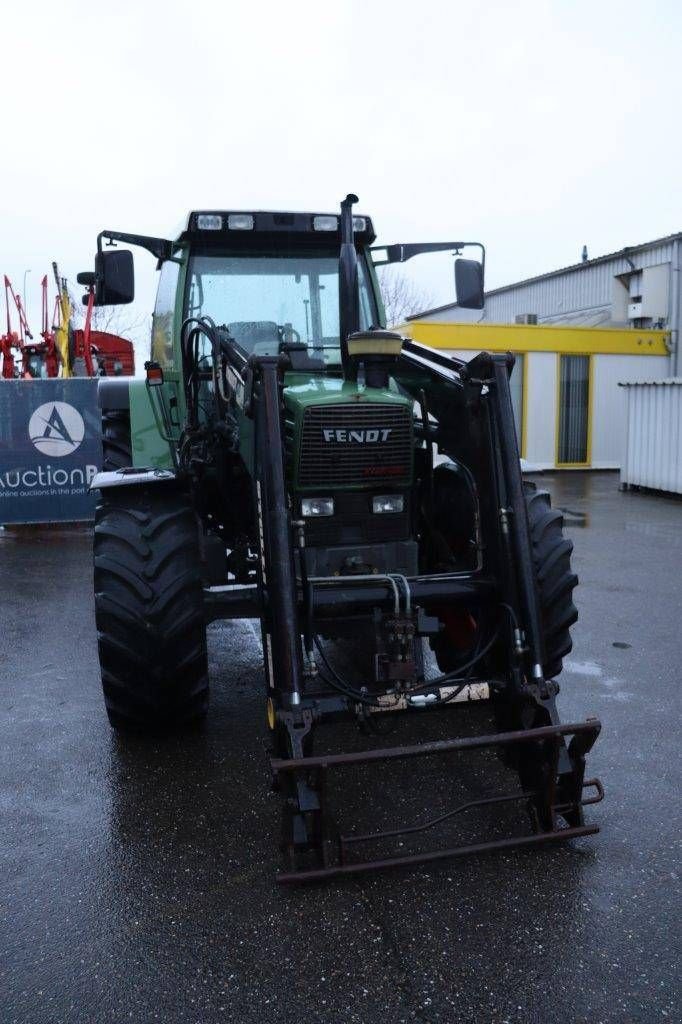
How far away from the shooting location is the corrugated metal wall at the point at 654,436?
48.9ft

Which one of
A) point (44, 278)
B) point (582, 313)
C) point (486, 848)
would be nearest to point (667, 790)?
point (486, 848)

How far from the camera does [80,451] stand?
38.0 ft

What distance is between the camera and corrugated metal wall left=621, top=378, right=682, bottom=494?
14.9 metres

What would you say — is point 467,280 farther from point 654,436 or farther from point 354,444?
point 654,436

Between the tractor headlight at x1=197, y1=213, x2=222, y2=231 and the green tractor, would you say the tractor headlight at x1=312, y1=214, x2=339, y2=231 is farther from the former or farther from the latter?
the tractor headlight at x1=197, y1=213, x2=222, y2=231

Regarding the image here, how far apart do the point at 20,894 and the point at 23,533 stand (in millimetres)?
8794

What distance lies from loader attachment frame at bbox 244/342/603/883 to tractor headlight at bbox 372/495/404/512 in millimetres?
425

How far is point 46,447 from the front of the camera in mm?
11508

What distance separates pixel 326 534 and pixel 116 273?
2.03m

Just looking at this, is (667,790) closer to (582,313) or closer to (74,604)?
(74,604)

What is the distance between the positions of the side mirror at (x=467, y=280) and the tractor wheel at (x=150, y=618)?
2.18 m

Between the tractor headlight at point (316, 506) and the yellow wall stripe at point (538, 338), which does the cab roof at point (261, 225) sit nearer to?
the tractor headlight at point (316, 506)

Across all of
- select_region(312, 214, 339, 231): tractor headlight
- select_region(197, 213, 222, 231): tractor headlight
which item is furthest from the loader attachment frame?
select_region(197, 213, 222, 231): tractor headlight

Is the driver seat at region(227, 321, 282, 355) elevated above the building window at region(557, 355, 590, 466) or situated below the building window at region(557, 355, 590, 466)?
above
